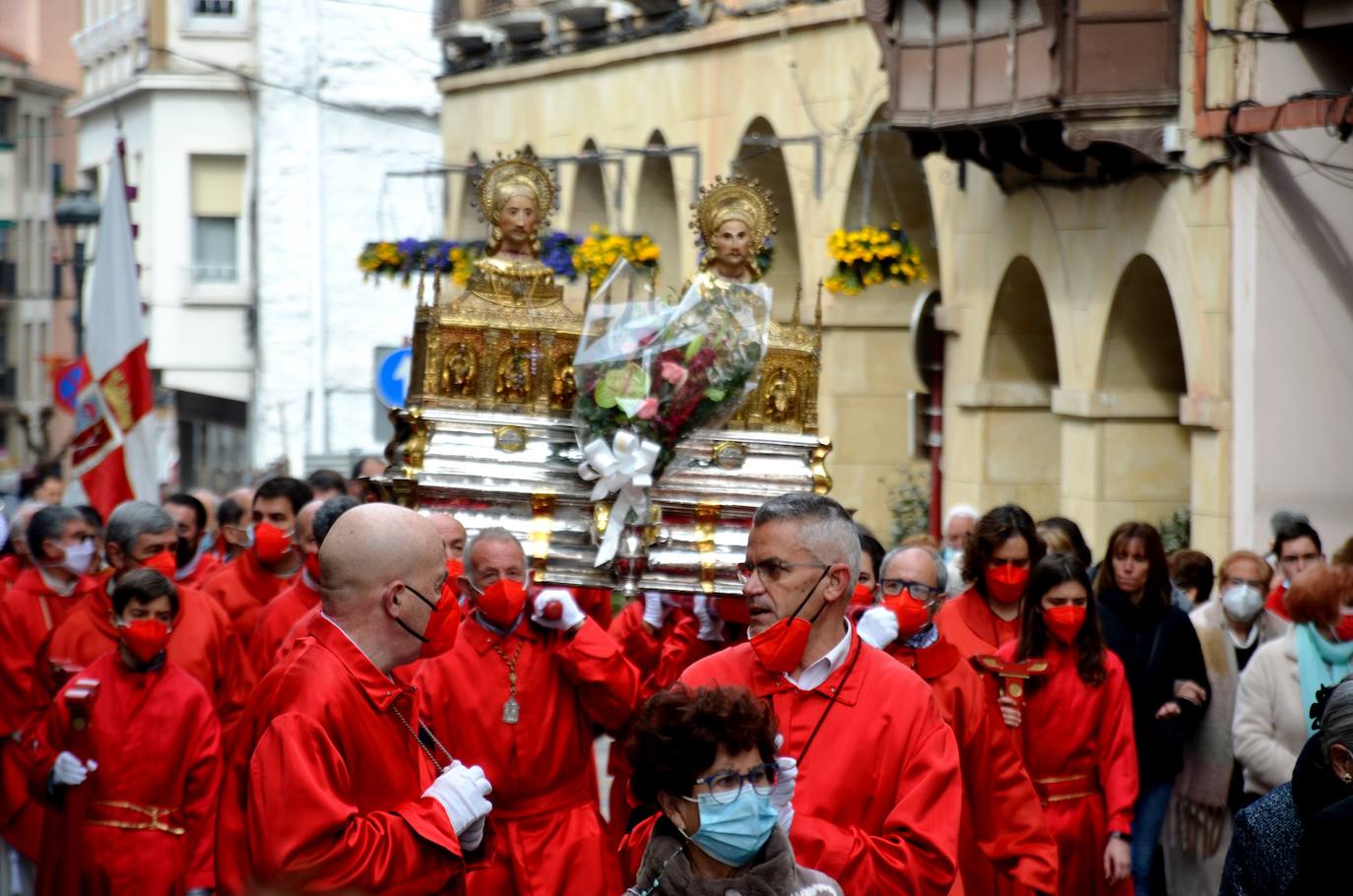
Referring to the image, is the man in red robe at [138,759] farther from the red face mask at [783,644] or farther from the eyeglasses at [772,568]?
the red face mask at [783,644]

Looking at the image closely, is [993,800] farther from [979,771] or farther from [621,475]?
[621,475]

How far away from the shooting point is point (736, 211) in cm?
1062

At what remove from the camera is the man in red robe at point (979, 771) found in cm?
711

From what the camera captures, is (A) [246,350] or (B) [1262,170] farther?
(A) [246,350]

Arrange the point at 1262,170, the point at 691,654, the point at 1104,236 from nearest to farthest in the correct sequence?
the point at 691,654, the point at 1262,170, the point at 1104,236

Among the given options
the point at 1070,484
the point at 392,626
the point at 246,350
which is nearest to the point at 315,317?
the point at 246,350

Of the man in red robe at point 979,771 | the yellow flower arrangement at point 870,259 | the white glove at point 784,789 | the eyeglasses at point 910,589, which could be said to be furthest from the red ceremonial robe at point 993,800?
the yellow flower arrangement at point 870,259

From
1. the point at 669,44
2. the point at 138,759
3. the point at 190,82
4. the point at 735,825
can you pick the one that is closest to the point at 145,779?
the point at 138,759

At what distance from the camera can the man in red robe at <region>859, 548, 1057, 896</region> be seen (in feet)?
23.3

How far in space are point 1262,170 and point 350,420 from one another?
2404 centimetres

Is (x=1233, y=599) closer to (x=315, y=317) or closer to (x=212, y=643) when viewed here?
(x=212, y=643)

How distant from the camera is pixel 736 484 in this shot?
9.23 m

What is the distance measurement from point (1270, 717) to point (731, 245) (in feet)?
9.78

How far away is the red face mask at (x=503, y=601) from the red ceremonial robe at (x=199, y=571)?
361 cm
